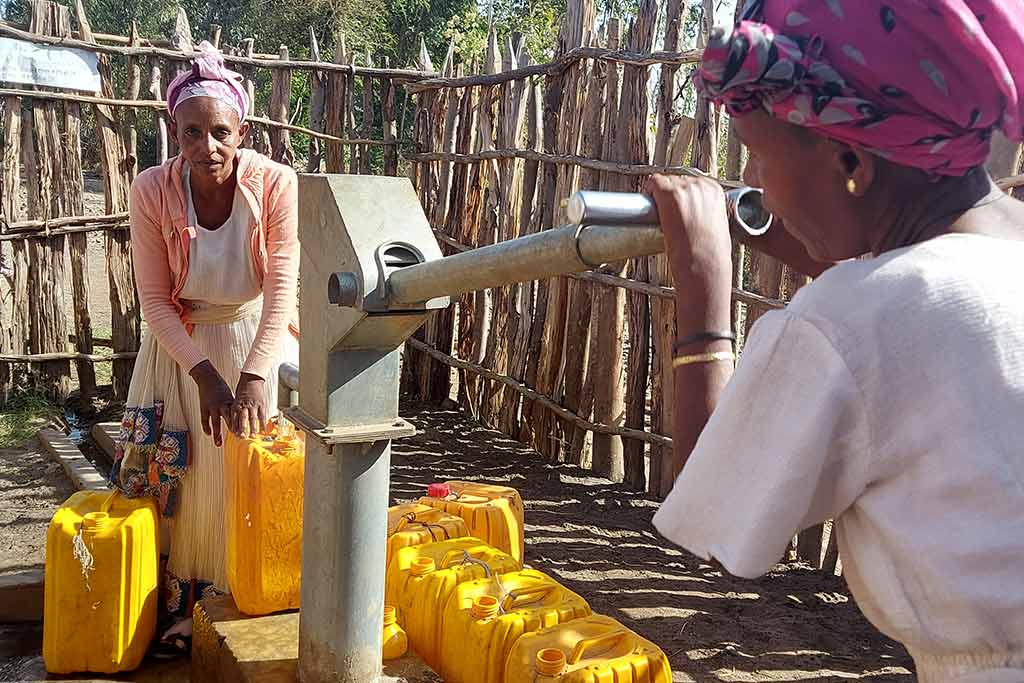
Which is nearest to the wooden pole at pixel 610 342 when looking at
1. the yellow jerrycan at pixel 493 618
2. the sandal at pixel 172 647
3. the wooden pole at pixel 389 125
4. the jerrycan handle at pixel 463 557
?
the wooden pole at pixel 389 125

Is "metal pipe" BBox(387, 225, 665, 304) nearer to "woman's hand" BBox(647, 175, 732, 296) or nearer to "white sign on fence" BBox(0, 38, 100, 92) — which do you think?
"woman's hand" BBox(647, 175, 732, 296)

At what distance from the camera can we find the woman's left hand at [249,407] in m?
2.84

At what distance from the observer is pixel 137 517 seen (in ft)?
9.14

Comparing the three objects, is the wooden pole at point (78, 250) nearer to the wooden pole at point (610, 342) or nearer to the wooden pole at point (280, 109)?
the wooden pole at point (280, 109)

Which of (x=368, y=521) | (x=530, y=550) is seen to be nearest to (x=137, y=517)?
(x=368, y=521)

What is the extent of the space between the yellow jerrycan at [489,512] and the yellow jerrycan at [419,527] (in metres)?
0.04

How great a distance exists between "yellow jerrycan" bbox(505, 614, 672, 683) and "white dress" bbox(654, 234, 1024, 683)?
3.15 feet

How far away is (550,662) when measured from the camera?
1.91 metres

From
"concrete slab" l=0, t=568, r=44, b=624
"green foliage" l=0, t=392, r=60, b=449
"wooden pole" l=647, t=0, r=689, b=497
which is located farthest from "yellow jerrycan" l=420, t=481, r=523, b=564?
"green foliage" l=0, t=392, r=60, b=449

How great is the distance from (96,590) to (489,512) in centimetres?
104

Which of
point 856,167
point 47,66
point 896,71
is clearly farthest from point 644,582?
point 47,66

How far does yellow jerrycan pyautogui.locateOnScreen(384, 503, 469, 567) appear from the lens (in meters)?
2.56

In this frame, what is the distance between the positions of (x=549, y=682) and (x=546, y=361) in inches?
151

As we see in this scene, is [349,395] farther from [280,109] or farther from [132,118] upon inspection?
[280,109]
